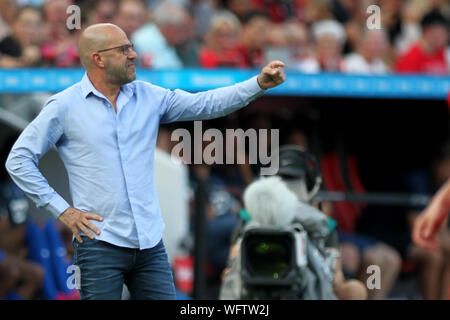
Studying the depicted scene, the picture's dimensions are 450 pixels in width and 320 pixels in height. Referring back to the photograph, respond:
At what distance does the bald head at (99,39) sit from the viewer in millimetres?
4445

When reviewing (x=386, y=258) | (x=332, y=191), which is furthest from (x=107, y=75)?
(x=332, y=191)

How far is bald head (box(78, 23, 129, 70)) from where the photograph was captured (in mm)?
4445

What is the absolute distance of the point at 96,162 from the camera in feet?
14.4

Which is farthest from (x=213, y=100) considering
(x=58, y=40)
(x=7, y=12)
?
(x=7, y=12)

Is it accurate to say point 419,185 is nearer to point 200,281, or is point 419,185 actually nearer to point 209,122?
point 209,122

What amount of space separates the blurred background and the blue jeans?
10.5ft

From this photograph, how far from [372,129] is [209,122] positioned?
1943 millimetres

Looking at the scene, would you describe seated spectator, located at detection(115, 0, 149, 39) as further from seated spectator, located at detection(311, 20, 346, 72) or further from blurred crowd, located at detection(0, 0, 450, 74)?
seated spectator, located at detection(311, 20, 346, 72)

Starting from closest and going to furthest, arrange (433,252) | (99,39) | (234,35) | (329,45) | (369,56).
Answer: (99,39), (433,252), (234,35), (329,45), (369,56)

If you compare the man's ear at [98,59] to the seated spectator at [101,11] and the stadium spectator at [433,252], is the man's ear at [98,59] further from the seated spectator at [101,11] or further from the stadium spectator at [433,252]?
the stadium spectator at [433,252]

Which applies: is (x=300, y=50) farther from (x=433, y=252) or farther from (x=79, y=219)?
(x=79, y=219)

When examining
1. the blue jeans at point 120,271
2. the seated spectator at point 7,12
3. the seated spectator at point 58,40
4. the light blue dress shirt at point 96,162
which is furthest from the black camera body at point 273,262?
the seated spectator at point 7,12

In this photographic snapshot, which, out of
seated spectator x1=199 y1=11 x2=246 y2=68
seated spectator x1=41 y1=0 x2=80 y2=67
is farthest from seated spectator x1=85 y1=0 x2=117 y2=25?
seated spectator x1=199 y1=11 x2=246 y2=68

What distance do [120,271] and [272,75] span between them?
106 centimetres
